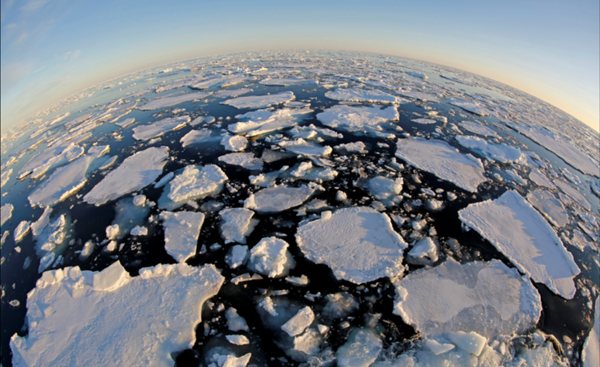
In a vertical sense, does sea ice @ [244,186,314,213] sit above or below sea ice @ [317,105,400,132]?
below

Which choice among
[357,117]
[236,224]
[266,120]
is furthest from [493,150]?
[236,224]

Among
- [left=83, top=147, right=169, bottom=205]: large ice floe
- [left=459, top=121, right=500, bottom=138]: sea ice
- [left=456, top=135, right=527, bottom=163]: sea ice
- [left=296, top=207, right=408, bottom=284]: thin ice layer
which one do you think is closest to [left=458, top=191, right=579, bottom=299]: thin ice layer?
[left=296, top=207, right=408, bottom=284]: thin ice layer

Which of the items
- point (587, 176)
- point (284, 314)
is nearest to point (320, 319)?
point (284, 314)

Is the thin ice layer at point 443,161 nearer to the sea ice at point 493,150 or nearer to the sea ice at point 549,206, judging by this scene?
the sea ice at point 493,150

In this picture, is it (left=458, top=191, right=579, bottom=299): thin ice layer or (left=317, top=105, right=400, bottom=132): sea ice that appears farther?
(left=317, top=105, right=400, bottom=132): sea ice

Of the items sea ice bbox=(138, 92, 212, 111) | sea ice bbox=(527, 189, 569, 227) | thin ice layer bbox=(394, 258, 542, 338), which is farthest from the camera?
sea ice bbox=(138, 92, 212, 111)

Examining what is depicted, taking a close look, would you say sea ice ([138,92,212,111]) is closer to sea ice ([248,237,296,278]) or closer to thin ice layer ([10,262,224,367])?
thin ice layer ([10,262,224,367])

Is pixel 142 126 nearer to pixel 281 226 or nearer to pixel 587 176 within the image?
pixel 281 226
